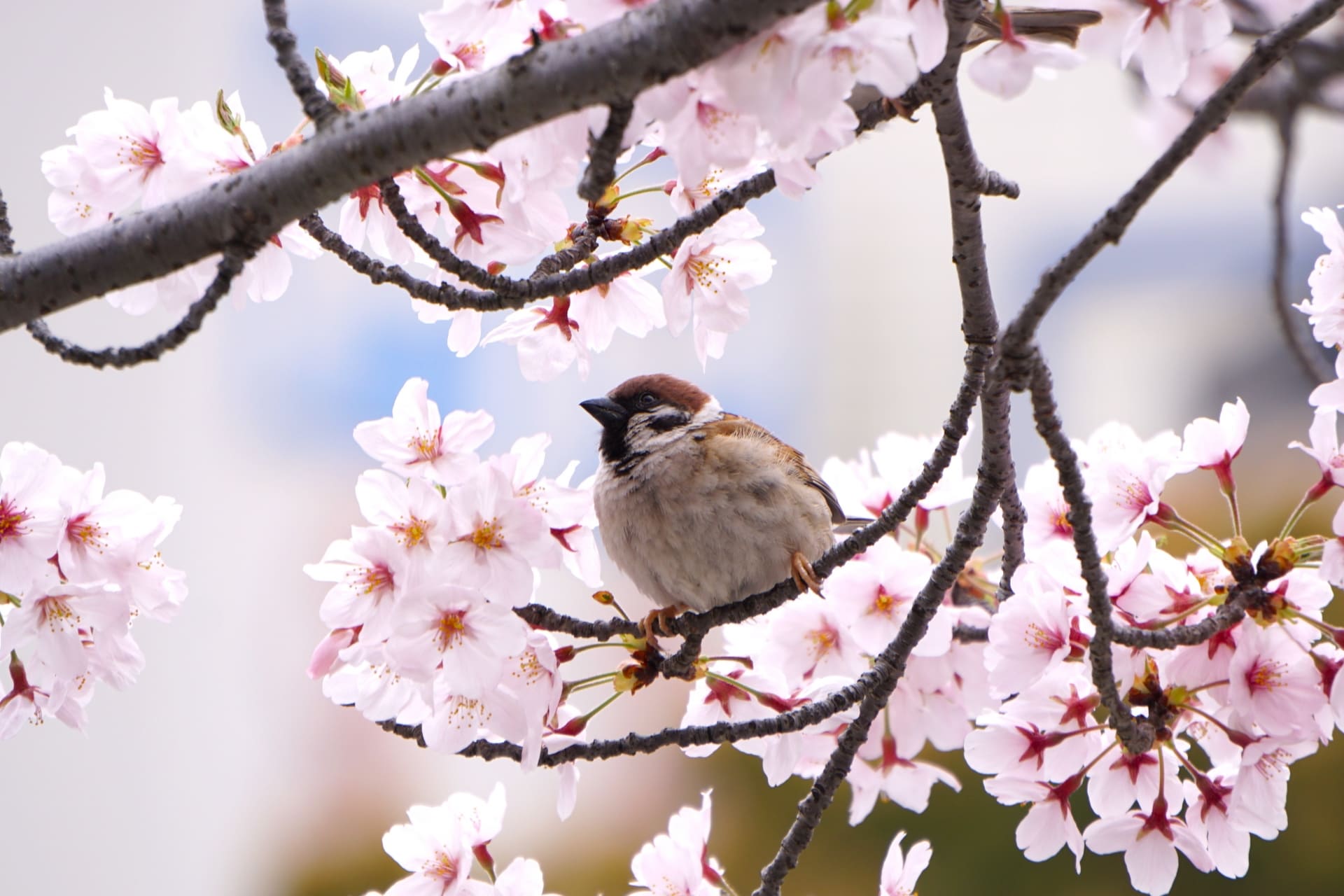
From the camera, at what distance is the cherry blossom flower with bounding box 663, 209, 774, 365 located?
104cm

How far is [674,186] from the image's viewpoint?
40.2 inches

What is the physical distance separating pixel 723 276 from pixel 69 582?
589mm

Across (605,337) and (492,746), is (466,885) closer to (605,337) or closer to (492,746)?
(492,746)

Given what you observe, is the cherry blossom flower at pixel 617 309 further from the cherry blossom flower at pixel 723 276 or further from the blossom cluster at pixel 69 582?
the blossom cluster at pixel 69 582

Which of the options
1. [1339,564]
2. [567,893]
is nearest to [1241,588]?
[1339,564]

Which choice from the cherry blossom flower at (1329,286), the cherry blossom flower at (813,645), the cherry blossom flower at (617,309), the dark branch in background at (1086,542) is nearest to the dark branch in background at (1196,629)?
the dark branch in background at (1086,542)

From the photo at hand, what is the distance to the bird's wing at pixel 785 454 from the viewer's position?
4.87 ft

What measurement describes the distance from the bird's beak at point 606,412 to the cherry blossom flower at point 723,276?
0.45 m

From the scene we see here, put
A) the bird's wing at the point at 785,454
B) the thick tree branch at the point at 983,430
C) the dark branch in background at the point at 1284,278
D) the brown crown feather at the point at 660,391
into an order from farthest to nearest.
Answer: the brown crown feather at the point at 660,391
the bird's wing at the point at 785,454
the dark branch in background at the point at 1284,278
the thick tree branch at the point at 983,430

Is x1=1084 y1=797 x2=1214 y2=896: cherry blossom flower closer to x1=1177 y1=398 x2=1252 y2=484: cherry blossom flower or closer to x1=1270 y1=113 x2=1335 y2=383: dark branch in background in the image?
x1=1177 y1=398 x2=1252 y2=484: cherry blossom flower

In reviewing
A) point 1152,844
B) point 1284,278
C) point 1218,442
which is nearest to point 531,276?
point 1218,442

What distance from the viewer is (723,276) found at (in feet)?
3.44

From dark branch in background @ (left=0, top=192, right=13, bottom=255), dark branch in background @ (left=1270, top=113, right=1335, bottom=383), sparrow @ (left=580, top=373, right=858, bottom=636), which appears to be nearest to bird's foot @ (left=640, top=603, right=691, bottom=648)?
sparrow @ (left=580, top=373, right=858, bottom=636)

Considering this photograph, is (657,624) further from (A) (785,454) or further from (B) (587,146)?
(B) (587,146)
